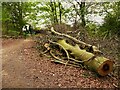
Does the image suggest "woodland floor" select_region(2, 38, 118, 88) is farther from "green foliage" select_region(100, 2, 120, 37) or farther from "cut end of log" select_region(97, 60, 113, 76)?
"green foliage" select_region(100, 2, 120, 37)

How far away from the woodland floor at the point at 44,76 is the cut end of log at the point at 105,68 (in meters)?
0.16

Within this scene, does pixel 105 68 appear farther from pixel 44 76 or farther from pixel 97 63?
pixel 44 76

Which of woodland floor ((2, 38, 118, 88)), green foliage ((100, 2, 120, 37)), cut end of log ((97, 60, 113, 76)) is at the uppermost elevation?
green foliage ((100, 2, 120, 37))

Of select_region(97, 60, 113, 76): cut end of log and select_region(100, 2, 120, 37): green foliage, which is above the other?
select_region(100, 2, 120, 37): green foliage

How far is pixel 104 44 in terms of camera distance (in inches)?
278

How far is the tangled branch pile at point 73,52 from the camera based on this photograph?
18.9 feet

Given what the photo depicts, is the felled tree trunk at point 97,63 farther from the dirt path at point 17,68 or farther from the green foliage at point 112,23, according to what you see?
the green foliage at point 112,23

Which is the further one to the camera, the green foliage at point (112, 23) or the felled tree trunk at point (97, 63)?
the green foliage at point (112, 23)

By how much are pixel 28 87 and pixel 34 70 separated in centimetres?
100

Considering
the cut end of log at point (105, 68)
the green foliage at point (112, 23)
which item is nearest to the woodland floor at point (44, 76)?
the cut end of log at point (105, 68)

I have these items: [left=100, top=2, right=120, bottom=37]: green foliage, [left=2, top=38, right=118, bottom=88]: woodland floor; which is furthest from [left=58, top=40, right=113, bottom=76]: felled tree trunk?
[left=100, top=2, right=120, bottom=37]: green foliage

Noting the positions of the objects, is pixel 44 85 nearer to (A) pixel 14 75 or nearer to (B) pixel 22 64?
(A) pixel 14 75

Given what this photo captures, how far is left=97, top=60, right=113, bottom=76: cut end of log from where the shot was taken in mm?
5666

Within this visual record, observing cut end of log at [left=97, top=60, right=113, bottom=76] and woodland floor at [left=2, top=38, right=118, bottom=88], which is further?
cut end of log at [left=97, top=60, right=113, bottom=76]
